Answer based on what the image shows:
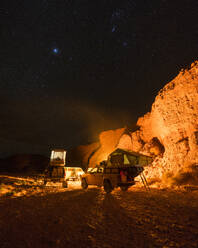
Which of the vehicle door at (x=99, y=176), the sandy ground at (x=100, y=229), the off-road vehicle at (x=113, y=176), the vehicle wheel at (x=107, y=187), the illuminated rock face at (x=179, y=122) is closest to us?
the sandy ground at (x=100, y=229)

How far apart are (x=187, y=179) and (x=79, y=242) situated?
38.1 ft

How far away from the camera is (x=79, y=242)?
278 cm

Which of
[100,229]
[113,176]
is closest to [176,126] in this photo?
[113,176]

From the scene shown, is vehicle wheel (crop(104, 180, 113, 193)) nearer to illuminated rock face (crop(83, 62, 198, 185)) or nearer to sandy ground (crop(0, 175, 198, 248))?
sandy ground (crop(0, 175, 198, 248))

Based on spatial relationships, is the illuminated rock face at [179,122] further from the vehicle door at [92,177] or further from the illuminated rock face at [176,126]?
the vehicle door at [92,177]

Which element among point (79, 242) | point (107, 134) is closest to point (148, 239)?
point (79, 242)

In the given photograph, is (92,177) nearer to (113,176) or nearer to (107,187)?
(107,187)

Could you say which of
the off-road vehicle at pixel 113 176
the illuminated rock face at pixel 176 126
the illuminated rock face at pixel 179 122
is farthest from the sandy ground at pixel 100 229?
the illuminated rock face at pixel 179 122

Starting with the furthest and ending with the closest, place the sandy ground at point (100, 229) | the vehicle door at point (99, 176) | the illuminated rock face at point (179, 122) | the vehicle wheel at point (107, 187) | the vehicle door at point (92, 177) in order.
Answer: the illuminated rock face at point (179, 122), the vehicle door at point (92, 177), the vehicle door at point (99, 176), the vehicle wheel at point (107, 187), the sandy ground at point (100, 229)

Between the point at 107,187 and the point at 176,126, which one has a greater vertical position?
the point at 176,126

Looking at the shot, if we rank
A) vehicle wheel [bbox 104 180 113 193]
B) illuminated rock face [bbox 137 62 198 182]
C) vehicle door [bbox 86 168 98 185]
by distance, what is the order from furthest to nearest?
illuminated rock face [bbox 137 62 198 182] → vehicle door [bbox 86 168 98 185] → vehicle wheel [bbox 104 180 113 193]

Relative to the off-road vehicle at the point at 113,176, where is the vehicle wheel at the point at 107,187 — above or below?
below

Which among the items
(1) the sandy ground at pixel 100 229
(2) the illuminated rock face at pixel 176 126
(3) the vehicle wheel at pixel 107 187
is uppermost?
(2) the illuminated rock face at pixel 176 126

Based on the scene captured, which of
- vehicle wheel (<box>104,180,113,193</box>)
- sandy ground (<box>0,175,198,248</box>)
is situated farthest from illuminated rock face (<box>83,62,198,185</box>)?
sandy ground (<box>0,175,198,248</box>)
